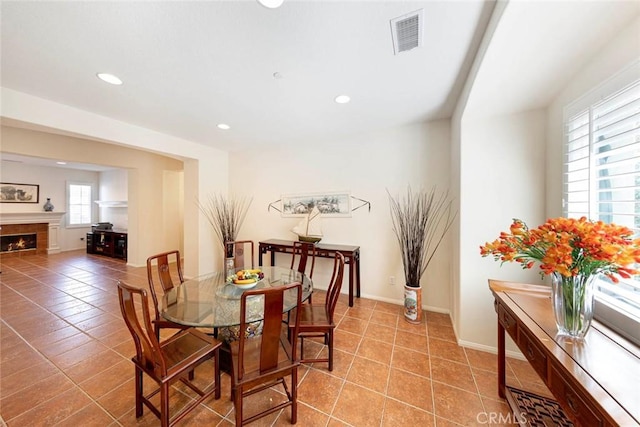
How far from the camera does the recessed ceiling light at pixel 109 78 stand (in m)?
1.96

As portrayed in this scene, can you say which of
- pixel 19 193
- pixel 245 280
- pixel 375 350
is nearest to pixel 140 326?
pixel 245 280

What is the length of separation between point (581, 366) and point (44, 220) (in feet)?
34.5

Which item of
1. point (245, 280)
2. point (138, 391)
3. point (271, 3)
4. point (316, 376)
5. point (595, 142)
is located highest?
point (271, 3)

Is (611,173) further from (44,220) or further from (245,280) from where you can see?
(44,220)

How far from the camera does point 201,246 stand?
14.1 ft

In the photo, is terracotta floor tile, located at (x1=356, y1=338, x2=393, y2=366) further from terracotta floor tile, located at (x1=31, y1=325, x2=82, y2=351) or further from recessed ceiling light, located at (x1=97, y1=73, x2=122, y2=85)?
recessed ceiling light, located at (x1=97, y1=73, x2=122, y2=85)

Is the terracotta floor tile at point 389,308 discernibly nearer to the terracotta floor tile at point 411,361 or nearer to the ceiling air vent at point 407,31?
the terracotta floor tile at point 411,361

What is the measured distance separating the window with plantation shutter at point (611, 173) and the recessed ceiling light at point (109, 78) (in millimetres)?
3654

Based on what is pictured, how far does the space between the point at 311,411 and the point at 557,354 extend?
1452 mm

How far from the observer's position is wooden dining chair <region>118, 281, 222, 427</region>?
1.20 m

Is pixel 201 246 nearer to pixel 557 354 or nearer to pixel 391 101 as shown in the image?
pixel 391 101

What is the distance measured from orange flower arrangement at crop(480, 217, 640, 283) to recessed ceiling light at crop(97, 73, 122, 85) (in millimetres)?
3306

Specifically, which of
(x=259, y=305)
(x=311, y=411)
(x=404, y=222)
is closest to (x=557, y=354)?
(x=311, y=411)

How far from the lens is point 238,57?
173 centimetres
